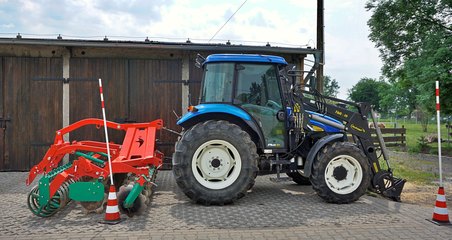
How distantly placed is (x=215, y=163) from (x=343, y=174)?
2052 millimetres

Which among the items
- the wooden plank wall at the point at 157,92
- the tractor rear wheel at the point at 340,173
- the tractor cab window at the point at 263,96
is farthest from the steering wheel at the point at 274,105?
the wooden plank wall at the point at 157,92

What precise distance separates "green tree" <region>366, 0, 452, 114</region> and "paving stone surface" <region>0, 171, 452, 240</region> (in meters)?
8.03

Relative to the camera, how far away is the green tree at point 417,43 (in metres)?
12.6

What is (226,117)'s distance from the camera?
20.6 feet

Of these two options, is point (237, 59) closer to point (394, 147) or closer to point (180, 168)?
point (180, 168)

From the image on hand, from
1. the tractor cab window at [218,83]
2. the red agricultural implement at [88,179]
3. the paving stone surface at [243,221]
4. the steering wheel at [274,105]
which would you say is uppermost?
the tractor cab window at [218,83]

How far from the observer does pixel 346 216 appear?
5.39 m

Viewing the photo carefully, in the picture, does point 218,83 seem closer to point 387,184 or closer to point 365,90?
point 387,184

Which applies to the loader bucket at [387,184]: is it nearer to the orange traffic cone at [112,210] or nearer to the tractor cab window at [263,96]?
the tractor cab window at [263,96]

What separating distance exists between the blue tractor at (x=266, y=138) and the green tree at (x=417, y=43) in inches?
A: 289

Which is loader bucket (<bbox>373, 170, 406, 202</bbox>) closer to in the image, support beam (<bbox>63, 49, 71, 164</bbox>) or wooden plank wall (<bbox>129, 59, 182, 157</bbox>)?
wooden plank wall (<bbox>129, 59, 182, 157</bbox>)

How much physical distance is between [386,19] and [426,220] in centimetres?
1245

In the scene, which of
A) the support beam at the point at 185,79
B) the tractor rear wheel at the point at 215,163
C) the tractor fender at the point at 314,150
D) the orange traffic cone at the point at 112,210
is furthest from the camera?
the support beam at the point at 185,79

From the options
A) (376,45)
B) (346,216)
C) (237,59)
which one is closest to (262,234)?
(346,216)
